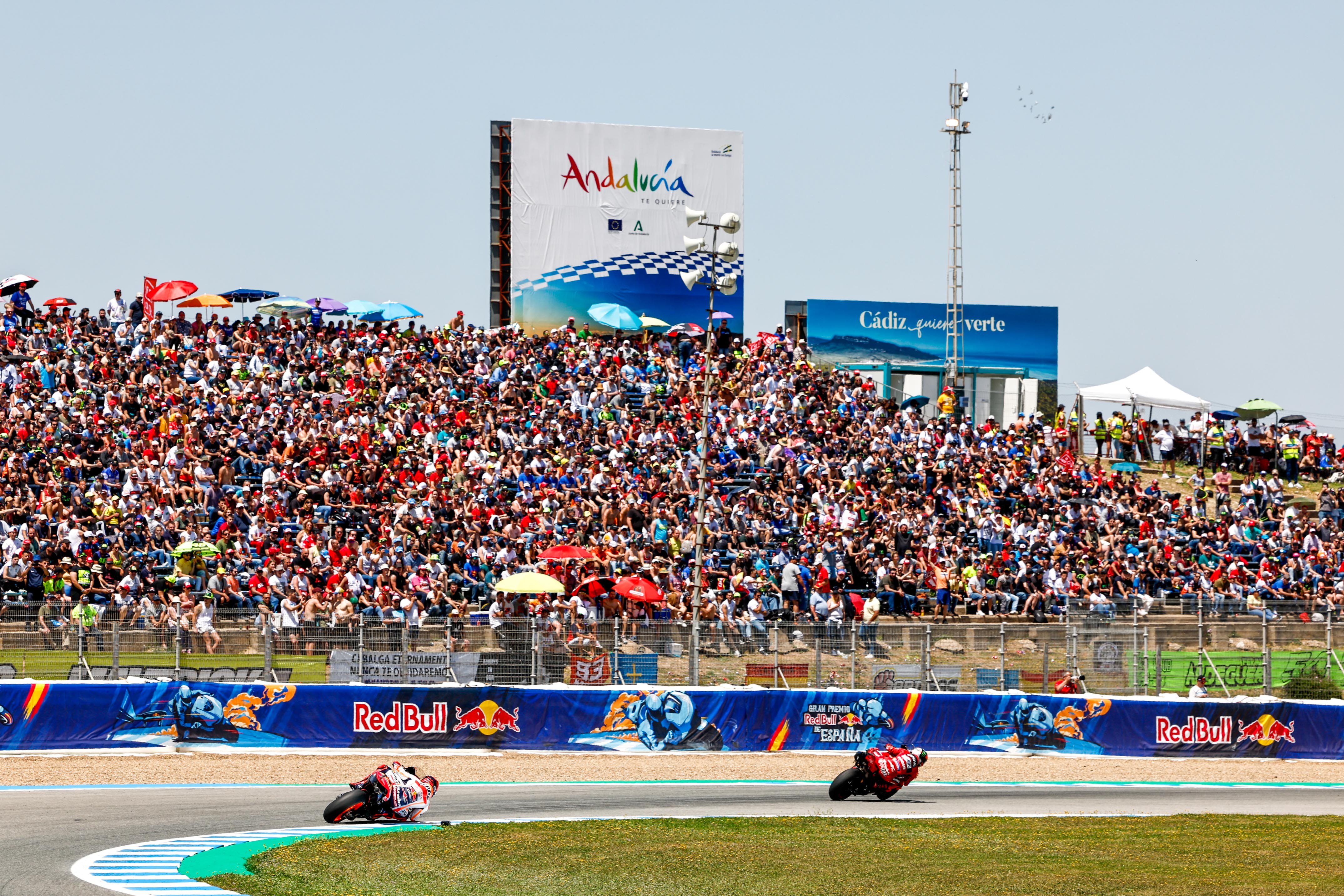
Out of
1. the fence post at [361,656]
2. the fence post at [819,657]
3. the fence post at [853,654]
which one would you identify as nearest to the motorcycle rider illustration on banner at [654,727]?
the fence post at [819,657]

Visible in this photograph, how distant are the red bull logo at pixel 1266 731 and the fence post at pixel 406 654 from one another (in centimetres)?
1302

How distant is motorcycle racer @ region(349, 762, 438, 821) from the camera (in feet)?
57.9

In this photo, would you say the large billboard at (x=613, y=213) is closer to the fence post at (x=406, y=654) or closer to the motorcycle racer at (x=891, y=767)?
the fence post at (x=406, y=654)

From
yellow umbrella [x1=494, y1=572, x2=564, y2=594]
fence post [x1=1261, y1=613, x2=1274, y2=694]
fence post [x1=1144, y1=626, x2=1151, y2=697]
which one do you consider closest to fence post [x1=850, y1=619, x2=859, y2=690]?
fence post [x1=1144, y1=626, x2=1151, y2=697]

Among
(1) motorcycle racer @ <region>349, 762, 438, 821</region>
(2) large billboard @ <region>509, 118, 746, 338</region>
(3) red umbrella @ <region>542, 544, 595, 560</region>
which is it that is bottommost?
(1) motorcycle racer @ <region>349, 762, 438, 821</region>

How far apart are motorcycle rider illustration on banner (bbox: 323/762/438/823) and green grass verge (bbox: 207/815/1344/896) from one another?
860 mm

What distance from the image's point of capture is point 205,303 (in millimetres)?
43812

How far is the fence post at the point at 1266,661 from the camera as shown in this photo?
27078mm

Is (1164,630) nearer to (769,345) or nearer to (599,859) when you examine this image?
(599,859)

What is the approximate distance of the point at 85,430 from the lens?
35.8 metres

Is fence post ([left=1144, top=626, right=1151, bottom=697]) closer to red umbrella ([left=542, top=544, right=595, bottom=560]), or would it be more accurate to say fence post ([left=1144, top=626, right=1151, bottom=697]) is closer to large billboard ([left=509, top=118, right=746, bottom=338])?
red umbrella ([left=542, top=544, right=595, bottom=560])

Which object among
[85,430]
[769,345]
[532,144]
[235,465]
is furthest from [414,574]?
[532,144]

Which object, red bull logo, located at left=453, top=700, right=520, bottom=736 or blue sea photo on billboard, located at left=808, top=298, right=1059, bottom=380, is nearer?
red bull logo, located at left=453, top=700, right=520, bottom=736

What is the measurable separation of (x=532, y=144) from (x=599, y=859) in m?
38.6
